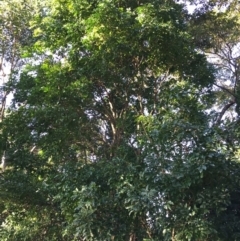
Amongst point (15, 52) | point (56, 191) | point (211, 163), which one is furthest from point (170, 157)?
point (15, 52)

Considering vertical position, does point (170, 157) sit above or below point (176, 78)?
below

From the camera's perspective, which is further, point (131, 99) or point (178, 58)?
point (131, 99)

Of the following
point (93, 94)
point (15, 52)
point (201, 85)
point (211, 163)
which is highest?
point (15, 52)

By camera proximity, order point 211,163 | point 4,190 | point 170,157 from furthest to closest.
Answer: point 4,190 < point 170,157 < point 211,163

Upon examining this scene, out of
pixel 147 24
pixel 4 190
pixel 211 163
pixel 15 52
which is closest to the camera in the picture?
pixel 211 163

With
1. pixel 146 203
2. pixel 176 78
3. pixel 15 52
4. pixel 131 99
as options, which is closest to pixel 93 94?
pixel 131 99

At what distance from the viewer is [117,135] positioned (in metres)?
5.94

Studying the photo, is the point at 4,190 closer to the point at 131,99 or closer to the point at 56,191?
the point at 56,191

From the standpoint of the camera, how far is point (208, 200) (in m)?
4.12

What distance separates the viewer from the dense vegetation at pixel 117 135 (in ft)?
13.6

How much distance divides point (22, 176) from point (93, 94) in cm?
171

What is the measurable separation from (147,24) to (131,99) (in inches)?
60.8

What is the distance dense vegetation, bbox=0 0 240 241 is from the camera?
414 cm

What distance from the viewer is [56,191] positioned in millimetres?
5082
